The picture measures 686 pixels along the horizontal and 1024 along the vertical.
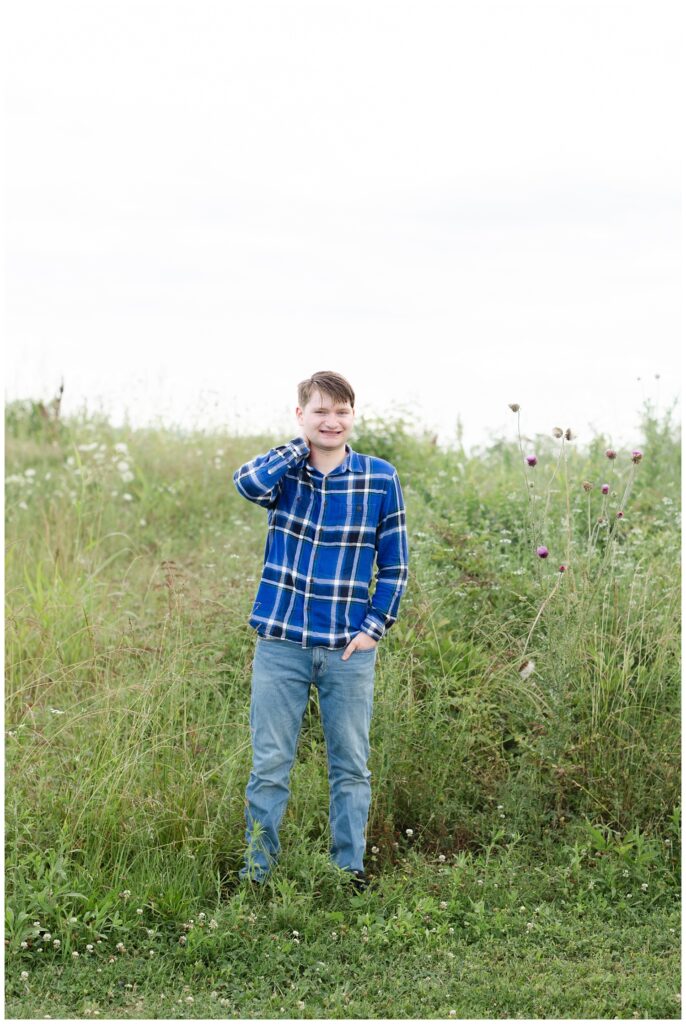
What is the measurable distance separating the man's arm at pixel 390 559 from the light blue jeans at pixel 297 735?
0.61ft

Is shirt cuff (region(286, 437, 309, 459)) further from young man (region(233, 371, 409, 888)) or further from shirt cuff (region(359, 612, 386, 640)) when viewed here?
shirt cuff (region(359, 612, 386, 640))

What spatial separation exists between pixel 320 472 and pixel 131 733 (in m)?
1.59

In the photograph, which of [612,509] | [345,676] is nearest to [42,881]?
[345,676]

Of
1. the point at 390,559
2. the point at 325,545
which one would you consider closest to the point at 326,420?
the point at 325,545

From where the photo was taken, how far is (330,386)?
14.0 ft

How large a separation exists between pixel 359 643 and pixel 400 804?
123 cm

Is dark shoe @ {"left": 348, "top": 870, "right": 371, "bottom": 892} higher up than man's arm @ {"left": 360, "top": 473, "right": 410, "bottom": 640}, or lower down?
lower down

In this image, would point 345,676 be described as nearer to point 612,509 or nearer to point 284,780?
point 284,780

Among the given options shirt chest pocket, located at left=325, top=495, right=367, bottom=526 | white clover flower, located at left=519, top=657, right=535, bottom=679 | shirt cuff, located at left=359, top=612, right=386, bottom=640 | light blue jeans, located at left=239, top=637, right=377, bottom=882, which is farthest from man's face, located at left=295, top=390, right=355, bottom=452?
white clover flower, located at left=519, top=657, right=535, bottom=679

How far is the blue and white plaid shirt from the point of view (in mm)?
4262

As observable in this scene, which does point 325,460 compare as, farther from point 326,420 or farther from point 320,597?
point 320,597

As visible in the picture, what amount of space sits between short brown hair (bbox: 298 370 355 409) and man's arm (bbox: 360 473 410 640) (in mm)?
424

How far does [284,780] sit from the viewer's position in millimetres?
4414

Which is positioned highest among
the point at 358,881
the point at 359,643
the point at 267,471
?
the point at 267,471
